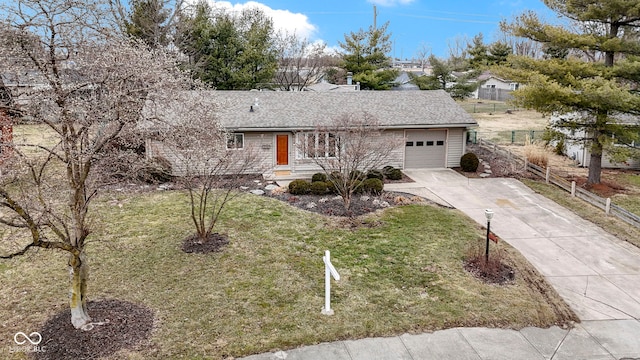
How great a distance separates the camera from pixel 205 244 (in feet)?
38.1

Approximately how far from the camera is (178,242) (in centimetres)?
1170

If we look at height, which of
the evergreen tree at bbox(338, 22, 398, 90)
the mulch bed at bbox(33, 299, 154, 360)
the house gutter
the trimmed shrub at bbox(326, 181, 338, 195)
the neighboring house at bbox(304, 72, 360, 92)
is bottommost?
the mulch bed at bbox(33, 299, 154, 360)

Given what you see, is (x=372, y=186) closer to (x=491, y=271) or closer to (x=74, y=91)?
(x=491, y=271)

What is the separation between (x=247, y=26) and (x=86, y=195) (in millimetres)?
28153

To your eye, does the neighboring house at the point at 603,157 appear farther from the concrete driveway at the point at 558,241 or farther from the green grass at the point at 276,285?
the green grass at the point at 276,285

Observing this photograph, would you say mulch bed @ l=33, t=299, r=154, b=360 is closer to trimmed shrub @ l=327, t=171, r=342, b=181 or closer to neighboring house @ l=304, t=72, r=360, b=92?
trimmed shrub @ l=327, t=171, r=342, b=181

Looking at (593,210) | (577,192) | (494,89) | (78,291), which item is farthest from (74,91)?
(494,89)

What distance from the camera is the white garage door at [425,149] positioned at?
793 inches

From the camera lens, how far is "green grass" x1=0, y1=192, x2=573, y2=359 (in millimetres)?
7930

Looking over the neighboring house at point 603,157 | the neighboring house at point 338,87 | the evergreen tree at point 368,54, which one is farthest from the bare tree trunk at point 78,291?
the evergreen tree at point 368,54

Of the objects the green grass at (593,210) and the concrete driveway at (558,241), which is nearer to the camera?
the concrete driveway at (558,241)

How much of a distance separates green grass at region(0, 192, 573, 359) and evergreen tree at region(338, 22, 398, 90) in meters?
22.0

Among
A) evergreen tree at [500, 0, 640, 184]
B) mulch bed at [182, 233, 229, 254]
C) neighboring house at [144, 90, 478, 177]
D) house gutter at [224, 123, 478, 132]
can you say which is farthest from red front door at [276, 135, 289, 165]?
evergreen tree at [500, 0, 640, 184]

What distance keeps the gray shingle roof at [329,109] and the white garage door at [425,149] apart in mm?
Result: 743
